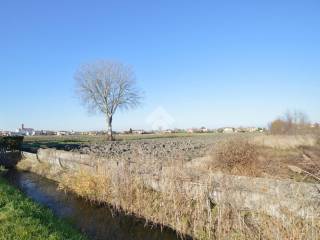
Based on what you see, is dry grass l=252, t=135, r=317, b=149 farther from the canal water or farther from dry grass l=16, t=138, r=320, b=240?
the canal water

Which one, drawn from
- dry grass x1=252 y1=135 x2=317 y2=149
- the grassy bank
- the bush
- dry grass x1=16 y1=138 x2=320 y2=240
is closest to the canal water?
dry grass x1=16 y1=138 x2=320 y2=240

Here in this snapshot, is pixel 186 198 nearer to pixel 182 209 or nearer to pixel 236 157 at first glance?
pixel 182 209

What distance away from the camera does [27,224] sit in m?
8.53

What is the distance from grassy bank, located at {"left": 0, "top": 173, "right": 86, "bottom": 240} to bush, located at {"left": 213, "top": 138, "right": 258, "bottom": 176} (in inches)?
263

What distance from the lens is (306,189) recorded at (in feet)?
24.2

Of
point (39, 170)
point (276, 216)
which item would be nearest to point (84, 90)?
point (39, 170)

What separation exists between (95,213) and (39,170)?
38.5ft

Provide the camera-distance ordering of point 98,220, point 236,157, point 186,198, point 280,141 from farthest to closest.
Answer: point 280,141 → point 236,157 → point 98,220 → point 186,198

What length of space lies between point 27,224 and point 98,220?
3203 millimetres

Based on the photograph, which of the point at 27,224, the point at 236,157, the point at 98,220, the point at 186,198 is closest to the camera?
the point at 27,224

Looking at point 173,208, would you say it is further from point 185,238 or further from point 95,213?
point 95,213

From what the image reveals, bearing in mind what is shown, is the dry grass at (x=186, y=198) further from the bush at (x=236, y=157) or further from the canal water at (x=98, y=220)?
the canal water at (x=98, y=220)

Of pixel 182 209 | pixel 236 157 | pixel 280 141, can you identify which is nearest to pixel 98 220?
pixel 182 209

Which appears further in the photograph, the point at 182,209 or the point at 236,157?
the point at 236,157
